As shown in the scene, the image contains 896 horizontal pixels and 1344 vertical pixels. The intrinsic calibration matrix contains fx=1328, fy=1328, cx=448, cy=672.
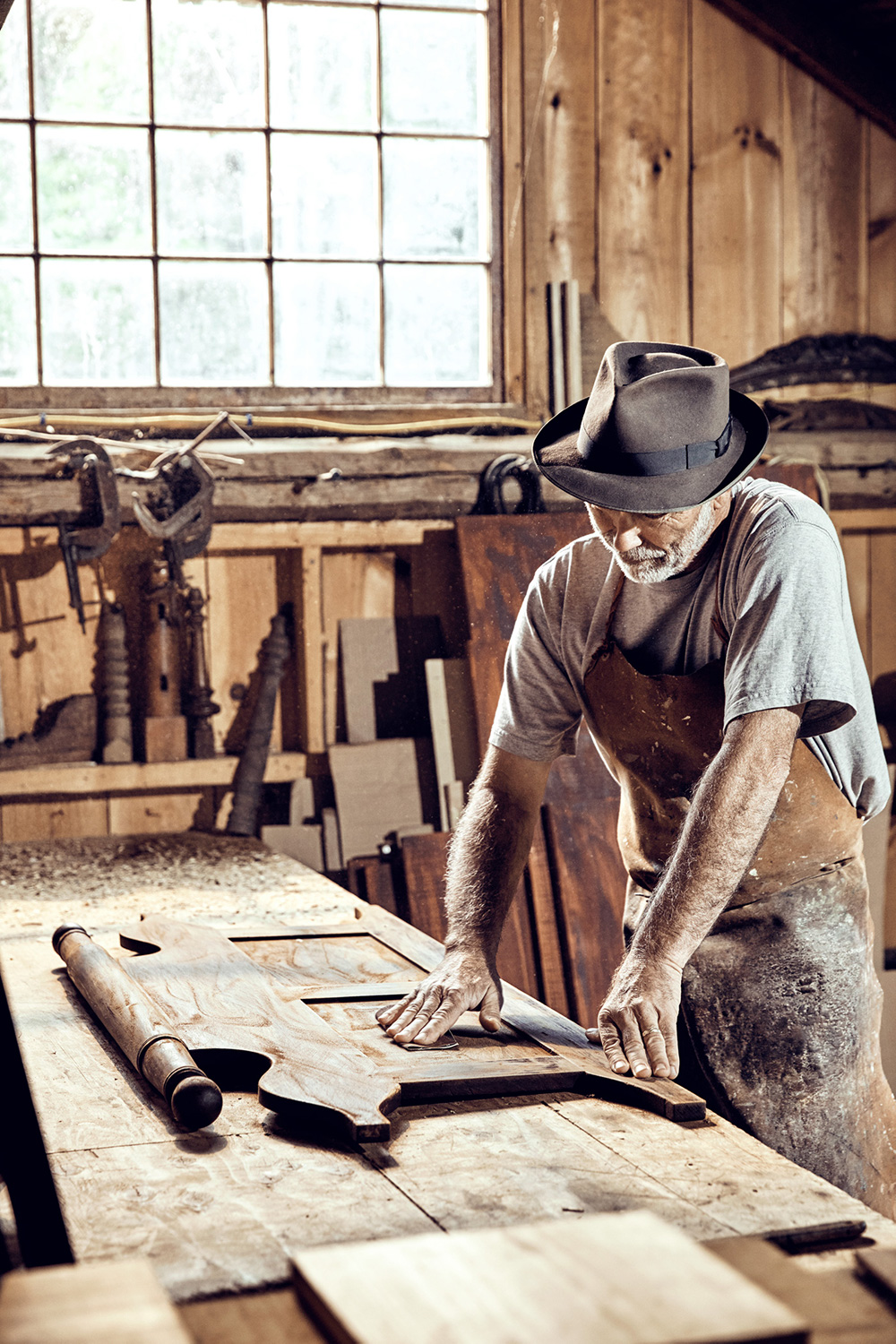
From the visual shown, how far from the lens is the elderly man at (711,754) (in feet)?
6.42

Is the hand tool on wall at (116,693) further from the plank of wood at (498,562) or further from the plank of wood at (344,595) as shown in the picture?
the plank of wood at (498,562)

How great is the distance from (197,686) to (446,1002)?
222 cm

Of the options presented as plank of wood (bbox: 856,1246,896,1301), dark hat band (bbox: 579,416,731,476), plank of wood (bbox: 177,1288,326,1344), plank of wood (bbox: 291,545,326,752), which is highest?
dark hat band (bbox: 579,416,731,476)

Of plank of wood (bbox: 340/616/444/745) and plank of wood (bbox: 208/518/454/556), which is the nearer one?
plank of wood (bbox: 208/518/454/556)

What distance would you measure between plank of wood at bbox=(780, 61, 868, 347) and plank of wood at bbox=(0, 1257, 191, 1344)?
4.15 meters

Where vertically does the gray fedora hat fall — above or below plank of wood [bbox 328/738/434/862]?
above

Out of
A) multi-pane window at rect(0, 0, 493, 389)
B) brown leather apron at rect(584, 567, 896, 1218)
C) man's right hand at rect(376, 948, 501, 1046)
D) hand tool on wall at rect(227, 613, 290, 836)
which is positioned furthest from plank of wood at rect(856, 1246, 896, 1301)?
multi-pane window at rect(0, 0, 493, 389)

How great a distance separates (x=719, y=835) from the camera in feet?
6.27

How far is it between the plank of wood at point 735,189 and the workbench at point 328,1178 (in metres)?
3.34

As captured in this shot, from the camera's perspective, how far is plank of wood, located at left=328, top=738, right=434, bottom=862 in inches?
161

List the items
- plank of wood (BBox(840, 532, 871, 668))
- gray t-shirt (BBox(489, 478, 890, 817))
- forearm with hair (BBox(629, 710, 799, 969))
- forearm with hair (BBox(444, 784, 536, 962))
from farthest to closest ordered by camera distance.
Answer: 1. plank of wood (BBox(840, 532, 871, 668))
2. forearm with hair (BBox(444, 784, 536, 962))
3. gray t-shirt (BBox(489, 478, 890, 817))
4. forearm with hair (BBox(629, 710, 799, 969))

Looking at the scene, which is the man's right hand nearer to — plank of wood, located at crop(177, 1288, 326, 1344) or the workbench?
the workbench

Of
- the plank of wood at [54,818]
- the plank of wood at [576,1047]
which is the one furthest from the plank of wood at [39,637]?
the plank of wood at [576,1047]

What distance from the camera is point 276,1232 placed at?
1284 mm
